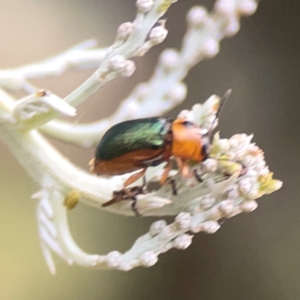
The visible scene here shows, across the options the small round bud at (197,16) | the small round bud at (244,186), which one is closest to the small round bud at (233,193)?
the small round bud at (244,186)

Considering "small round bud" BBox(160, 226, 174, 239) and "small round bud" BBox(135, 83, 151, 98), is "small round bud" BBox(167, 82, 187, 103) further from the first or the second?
"small round bud" BBox(160, 226, 174, 239)

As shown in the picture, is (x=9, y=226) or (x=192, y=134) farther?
(x=9, y=226)

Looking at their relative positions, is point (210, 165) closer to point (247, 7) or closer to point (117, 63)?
point (117, 63)

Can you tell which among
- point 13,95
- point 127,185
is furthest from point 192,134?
point 13,95

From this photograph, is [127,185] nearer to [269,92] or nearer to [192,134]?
[192,134]

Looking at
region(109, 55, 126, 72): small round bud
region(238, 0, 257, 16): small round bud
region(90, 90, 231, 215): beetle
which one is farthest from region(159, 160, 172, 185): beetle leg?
region(238, 0, 257, 16): small round bud

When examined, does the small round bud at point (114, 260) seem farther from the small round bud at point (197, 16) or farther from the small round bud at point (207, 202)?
the small round bud at point (197, 16)
